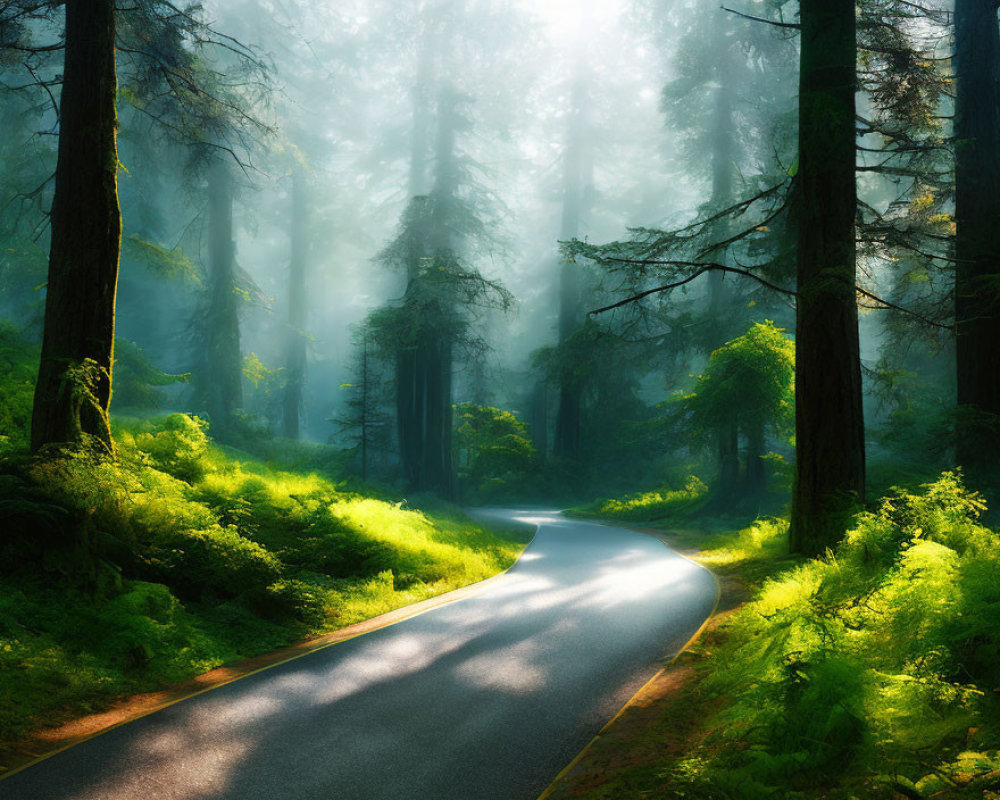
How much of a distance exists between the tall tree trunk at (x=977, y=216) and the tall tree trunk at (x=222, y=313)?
25.8 meters

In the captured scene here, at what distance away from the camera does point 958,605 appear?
3.87 m

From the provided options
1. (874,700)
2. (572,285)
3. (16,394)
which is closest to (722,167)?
A: (572,285)

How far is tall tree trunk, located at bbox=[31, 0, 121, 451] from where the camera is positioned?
7.84m

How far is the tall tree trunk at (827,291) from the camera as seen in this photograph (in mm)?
9352

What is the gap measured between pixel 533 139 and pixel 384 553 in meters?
37.3

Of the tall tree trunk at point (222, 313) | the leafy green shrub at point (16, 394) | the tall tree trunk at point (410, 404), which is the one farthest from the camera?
the tall tree trunk at point (222, 313)

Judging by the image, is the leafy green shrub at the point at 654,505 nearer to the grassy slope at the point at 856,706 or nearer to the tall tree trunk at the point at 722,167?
the tall tree trunk at the point at 722,167

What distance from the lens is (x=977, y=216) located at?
1272 cm

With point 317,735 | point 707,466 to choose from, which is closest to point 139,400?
point 317,735

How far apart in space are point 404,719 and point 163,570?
418 centimetres

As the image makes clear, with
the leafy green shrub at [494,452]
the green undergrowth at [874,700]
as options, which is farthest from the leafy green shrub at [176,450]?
the leafy green shrub at [494,452]

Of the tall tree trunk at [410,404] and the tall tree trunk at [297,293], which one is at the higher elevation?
Result: the tall tree trunk at [297,293]

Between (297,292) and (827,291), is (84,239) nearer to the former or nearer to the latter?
(827,291)

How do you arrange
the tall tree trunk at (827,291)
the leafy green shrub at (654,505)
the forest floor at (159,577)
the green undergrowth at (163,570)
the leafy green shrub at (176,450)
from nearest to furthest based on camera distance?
the forest floor at (159,577) < the green undergrowth at (163,570) < the tall tree trunk at (827,291) < the leafy green shrub at (176,450) < the leafy green shrub at (654,505)
